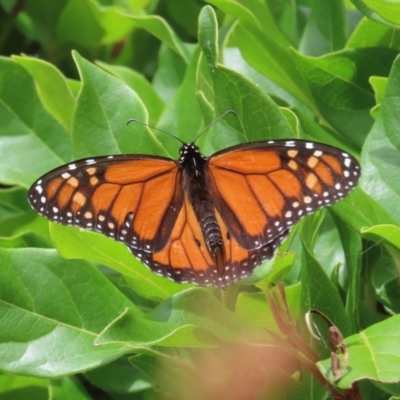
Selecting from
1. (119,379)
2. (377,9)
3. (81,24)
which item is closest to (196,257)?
(119,379)

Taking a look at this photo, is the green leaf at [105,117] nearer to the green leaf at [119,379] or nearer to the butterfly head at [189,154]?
the butterfly head at [189,154]

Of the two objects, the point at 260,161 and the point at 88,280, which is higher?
the point at 260,161

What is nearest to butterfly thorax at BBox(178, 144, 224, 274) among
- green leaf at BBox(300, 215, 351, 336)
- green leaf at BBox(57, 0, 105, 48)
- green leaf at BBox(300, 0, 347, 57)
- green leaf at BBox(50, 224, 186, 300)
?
green leaf at BBox(50, 224, 186, 300)

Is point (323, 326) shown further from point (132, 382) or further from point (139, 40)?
point (139, 40)

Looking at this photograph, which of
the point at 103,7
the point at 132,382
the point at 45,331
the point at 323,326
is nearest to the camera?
the point at 323,326

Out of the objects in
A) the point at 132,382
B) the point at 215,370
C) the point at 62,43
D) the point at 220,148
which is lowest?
the point at 132,382

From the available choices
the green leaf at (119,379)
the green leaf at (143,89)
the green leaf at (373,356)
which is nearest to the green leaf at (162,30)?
the green leaf at (143,89)

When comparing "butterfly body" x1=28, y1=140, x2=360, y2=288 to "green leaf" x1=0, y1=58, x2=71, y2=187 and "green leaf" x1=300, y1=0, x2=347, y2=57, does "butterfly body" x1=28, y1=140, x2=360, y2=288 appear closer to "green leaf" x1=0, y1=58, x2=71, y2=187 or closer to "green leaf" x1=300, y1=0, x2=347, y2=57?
"green leaf" x1=0, y1=58, x2=71, y2=187

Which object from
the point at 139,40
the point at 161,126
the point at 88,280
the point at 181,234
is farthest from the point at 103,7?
the point at 88,280
